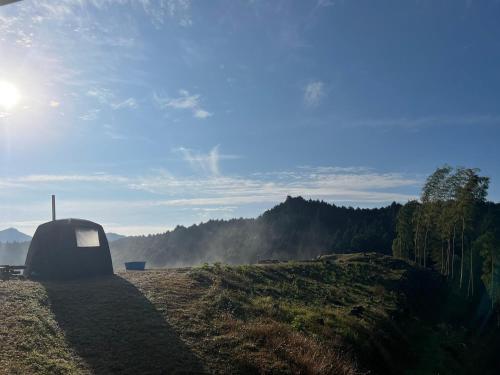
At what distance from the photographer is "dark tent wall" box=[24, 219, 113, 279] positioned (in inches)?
831

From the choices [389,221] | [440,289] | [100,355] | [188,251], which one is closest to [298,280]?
[100,355]

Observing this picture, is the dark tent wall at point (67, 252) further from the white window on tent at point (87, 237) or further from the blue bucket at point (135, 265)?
the blue bucket at point (135, 265)

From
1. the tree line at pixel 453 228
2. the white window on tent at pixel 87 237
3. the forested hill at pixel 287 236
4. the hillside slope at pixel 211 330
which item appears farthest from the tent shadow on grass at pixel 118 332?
the forested hill at pixel 287 236

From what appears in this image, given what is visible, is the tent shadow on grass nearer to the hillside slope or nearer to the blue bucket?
the hillside slope

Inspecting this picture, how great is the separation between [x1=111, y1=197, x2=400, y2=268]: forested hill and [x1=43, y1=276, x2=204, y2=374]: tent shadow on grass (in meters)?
77.2

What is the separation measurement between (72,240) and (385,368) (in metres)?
16.9

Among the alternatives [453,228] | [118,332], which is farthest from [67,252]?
[453,228]

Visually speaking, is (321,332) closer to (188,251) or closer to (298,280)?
(298,280)

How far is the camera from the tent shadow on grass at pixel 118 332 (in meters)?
11.0

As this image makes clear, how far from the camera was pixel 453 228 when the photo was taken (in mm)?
56812

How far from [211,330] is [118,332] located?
10.2ft

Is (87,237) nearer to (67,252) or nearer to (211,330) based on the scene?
(67,252)

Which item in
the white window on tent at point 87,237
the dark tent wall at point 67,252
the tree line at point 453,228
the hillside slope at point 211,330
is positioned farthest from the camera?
the tree line at point 453,228

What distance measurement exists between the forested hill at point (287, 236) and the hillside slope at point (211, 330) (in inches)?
2513
